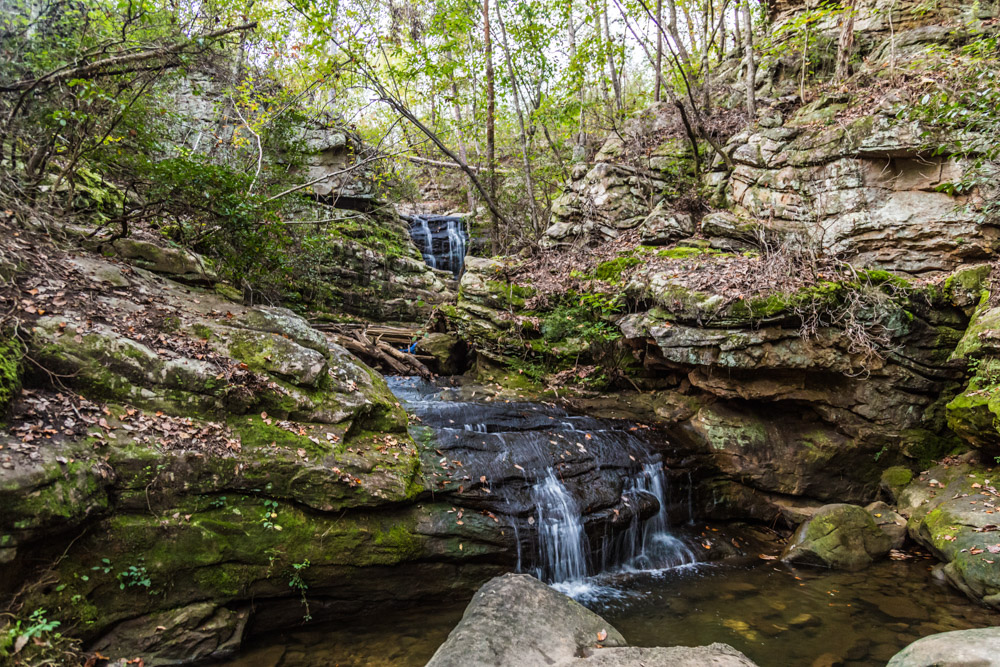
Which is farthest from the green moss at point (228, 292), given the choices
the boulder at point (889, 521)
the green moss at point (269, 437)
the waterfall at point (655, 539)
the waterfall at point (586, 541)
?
the boulder at point (889, 521)

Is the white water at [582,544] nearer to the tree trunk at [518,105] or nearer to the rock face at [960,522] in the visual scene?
the rock face at [960,522]

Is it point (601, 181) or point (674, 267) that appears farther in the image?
point (601, 181)

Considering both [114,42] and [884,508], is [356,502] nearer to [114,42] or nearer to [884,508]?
[114,42]

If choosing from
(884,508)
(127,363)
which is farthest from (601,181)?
(127,363)

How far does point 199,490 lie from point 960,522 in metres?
8.69

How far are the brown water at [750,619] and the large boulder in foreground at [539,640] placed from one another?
1176mm

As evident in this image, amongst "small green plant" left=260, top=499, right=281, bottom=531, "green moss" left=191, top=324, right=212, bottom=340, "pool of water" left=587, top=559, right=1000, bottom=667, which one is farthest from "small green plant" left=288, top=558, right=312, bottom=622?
"pool of water" left=587, top=559, right=1000, bottom=667

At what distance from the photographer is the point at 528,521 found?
606cm

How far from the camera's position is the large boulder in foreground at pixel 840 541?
6.27 metres

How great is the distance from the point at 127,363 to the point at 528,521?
4.85m

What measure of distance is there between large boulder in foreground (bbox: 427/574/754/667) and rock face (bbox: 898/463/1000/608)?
3.96 m

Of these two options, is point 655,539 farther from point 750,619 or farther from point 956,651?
point 956,651

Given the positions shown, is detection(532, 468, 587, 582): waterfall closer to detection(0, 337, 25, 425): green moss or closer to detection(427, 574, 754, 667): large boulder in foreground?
detection(427, 574, 754, 667): large boulder in foreground

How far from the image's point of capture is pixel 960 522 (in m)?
5.87
